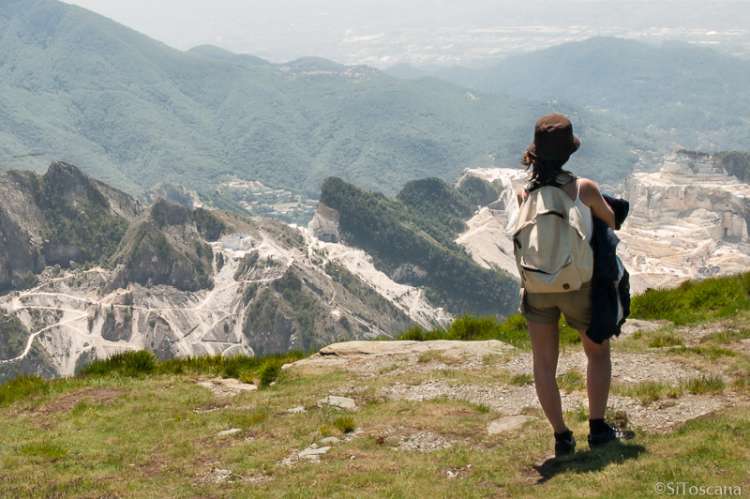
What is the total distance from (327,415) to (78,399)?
512cm

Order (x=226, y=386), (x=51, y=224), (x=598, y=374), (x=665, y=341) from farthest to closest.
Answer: (x=51, y=224)
(x=226, y=386)
(x=665, y=341)
(x=598, y=374)

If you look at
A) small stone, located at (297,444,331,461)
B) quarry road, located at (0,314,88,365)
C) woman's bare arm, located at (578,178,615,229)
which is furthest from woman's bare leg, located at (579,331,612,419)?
quarry road, located at (0,314,88,365)

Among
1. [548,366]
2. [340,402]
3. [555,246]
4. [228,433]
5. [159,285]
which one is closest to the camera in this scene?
[555,246]

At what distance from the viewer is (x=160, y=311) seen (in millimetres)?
146250

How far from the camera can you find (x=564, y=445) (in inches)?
367

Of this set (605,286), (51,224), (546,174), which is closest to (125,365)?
(546,174)

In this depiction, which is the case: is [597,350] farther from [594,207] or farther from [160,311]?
[160,311]

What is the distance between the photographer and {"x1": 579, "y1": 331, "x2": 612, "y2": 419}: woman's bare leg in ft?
29.9

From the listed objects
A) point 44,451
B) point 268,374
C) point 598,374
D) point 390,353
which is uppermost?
point 598,374

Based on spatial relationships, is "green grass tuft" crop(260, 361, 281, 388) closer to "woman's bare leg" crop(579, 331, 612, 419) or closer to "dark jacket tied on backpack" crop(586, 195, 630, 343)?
"woman's bare leg" crop(579, 331, 612, 419)

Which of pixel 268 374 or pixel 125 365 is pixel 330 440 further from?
pixel 125 365

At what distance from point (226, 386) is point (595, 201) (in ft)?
31.8

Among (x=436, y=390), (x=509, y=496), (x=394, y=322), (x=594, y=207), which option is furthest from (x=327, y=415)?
(x=394, y=322)

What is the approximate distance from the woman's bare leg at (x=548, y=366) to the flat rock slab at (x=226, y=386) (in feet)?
24.4
